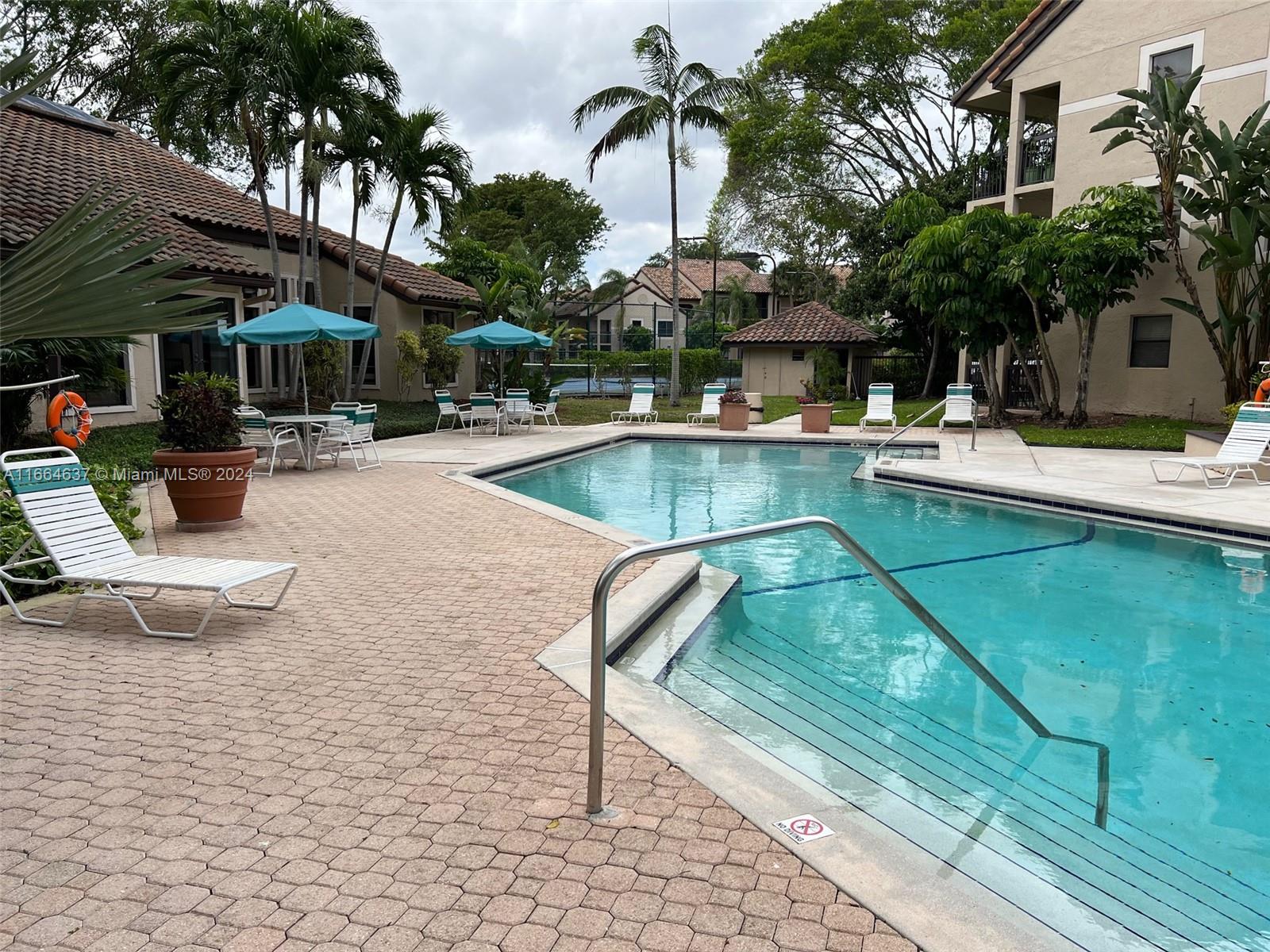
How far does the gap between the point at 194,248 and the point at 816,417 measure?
12.3 meters

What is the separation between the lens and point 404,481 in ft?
39.1

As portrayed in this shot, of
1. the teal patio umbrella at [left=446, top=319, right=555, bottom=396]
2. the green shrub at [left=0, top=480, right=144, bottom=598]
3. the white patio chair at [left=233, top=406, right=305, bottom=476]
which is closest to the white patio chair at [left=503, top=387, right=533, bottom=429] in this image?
the teal patio umbrella at [left=446, top=319, right=555, bottom=396]

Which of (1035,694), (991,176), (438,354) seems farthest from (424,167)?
(1035,694)

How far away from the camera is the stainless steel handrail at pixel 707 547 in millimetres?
3074

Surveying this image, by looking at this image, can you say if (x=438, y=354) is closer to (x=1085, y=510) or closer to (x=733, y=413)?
(x=733, y=413)

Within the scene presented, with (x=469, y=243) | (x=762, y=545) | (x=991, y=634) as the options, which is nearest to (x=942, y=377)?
(x=469, y=243)

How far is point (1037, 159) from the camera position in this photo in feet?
72.4

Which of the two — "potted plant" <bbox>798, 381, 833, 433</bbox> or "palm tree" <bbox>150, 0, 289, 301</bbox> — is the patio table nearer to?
"palm tree" <bbox>150, 0, 289, 301</bbox>

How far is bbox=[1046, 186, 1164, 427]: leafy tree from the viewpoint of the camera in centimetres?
1681

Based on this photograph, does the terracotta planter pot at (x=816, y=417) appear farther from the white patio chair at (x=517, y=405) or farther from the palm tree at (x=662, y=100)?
Answer: the palm tree at (x=662, y=100)

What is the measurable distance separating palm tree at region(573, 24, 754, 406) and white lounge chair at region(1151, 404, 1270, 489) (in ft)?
47.8

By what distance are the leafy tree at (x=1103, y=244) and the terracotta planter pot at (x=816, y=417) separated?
507 centimetres

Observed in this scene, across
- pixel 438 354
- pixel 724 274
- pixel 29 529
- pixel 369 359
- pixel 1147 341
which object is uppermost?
pixel 724 274

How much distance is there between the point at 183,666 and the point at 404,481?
7.27 metres
